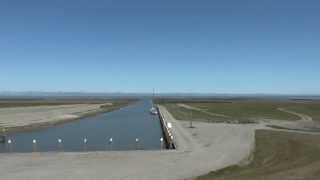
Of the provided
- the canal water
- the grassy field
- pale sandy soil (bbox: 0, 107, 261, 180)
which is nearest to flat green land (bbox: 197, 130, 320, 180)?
pale sandy soil (bbox: 0, 107, 261, 180)

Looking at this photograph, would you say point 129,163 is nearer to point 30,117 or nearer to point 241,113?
point 30,117

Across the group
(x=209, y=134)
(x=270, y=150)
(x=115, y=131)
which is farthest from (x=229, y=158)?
(x=115, y=131)

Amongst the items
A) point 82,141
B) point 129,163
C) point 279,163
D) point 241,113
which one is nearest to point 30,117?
point 82,141

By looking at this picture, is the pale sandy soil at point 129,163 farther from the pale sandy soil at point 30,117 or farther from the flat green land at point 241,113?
the flat green land at point 241,113

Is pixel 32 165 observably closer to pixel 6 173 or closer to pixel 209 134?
pixel 6 173

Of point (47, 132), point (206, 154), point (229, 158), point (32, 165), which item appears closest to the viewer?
point (32, 165)

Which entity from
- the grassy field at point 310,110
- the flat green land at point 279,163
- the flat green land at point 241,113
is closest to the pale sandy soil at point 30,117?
the flat green land at point 241,113
